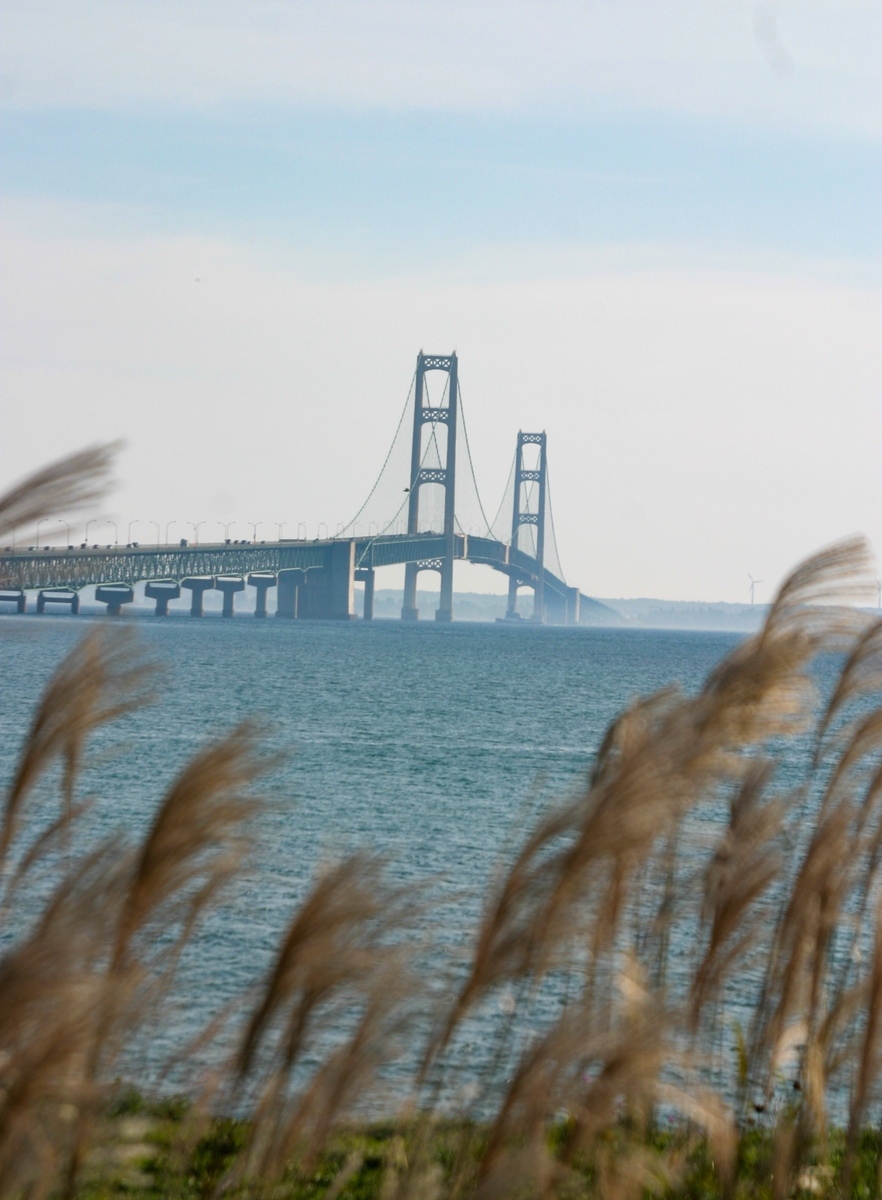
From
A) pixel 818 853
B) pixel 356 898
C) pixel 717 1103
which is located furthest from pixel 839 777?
pixel 356 898

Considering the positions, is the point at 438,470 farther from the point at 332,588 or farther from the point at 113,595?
the point at 113,595

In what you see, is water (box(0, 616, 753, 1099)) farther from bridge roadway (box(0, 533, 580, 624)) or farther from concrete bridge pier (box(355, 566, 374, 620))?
concrete bridge pier (box(355, 566, 374, 620))

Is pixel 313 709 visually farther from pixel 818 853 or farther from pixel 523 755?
pixel 818 853

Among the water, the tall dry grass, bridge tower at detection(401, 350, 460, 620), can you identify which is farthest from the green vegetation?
bridge tower at detection(401, 350, 460, 620)

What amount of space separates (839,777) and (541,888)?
4.98ft

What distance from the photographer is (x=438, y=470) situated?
9025 centimetres

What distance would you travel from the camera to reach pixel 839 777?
3.23 m

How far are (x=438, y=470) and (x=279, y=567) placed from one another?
1341 cm

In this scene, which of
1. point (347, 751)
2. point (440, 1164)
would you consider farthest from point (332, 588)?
point (440, 1164)

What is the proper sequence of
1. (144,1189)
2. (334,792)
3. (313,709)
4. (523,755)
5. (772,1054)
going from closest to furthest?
1. (772,1054)
2. (144,1189)
3. (334,792)
4. (523,755)
5. (313,709)

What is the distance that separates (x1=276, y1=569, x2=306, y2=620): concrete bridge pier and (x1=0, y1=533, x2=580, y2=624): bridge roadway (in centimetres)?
8

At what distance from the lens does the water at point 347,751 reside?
960cm

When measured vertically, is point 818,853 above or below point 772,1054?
above

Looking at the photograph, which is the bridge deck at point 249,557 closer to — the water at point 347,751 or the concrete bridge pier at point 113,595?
the water at point 347,751
